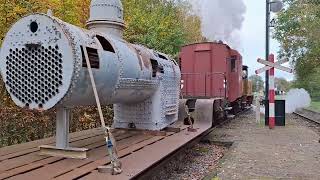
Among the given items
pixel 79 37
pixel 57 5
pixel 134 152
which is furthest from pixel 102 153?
pixel 57 5

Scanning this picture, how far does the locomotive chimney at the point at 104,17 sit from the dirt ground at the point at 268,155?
9.99 ft

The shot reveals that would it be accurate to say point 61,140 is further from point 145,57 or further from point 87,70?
point 145,57

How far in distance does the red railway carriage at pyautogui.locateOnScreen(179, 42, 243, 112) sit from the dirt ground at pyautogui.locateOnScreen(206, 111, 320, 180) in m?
2.52

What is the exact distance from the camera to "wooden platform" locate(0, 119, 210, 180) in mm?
4676

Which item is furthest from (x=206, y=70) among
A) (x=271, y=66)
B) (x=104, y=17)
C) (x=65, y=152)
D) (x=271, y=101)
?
(x=65, y=152)

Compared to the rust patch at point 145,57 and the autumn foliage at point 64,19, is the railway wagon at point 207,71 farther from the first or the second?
the rust patch at point 145,57

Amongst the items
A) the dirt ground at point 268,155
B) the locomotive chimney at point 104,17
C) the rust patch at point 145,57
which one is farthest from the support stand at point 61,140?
the dirt ground at point 268,155

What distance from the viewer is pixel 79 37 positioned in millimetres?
5449

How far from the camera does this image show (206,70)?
15914mm

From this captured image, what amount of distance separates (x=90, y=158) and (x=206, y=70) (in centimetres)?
1071

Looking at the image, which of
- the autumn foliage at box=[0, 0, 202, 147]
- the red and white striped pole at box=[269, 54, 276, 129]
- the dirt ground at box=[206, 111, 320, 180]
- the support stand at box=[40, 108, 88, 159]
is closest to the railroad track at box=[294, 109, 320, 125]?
the red and white striped pole at box=[269, 54, 276, 129]

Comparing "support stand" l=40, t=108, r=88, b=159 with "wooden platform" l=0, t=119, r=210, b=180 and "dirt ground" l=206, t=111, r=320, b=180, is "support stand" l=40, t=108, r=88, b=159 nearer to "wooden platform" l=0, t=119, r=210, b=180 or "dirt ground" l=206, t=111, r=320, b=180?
"wooden platform" l=0, t=119, r=210, b=180

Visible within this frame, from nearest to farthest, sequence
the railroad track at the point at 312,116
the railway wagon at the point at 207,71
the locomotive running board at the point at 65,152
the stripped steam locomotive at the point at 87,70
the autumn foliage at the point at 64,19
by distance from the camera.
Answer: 1. the stripped steam locomotive at the point at 87,70
2. the locomotive running board at the point at 65,152
3. the autumn foliage at the point at 64,19
4. the railway wagon at the point at 207,71
5. the railroad track at the point at 312,116

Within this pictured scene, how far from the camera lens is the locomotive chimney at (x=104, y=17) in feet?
24.0
